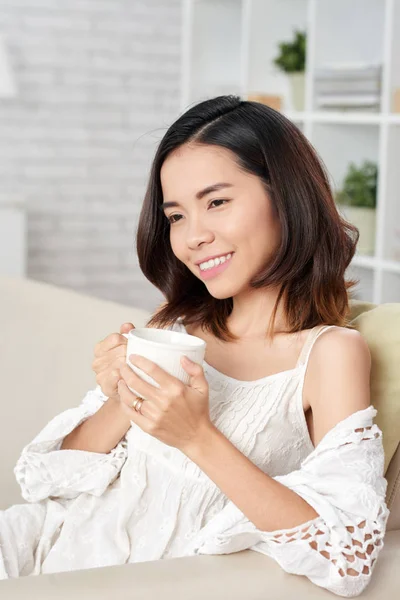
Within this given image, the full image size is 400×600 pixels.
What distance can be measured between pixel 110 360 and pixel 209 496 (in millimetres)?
259

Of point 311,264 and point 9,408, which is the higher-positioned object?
point 311,264

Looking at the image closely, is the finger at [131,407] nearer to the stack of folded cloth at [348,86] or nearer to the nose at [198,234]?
the nose at [198,234]

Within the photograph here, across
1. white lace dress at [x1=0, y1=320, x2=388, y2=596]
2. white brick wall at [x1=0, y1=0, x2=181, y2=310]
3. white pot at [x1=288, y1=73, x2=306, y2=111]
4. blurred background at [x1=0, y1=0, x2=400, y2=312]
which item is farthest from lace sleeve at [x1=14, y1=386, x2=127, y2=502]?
white brick wall at [x1=0, y1=0, x2=181, y2=310]

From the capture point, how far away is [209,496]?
4.62 ft

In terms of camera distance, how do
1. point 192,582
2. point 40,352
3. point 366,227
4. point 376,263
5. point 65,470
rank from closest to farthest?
point 192,582 < point 65,470 < point 40,352 < point 376,263 < point 366,227

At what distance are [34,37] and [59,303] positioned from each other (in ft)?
10.1

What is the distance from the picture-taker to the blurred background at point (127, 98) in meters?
4.02

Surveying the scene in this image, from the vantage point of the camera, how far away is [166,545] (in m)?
1.42

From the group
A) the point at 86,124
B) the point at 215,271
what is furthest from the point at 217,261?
the point at 86,124

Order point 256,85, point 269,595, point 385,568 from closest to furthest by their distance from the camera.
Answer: point 269,595 → point 385,568 → point 256,85

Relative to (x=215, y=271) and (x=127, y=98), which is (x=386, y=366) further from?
(x=127, y=98)

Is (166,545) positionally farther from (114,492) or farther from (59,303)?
(59,303)

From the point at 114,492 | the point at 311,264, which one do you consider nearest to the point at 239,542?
the point at 114,492

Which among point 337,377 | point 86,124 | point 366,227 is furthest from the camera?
point 86,124
